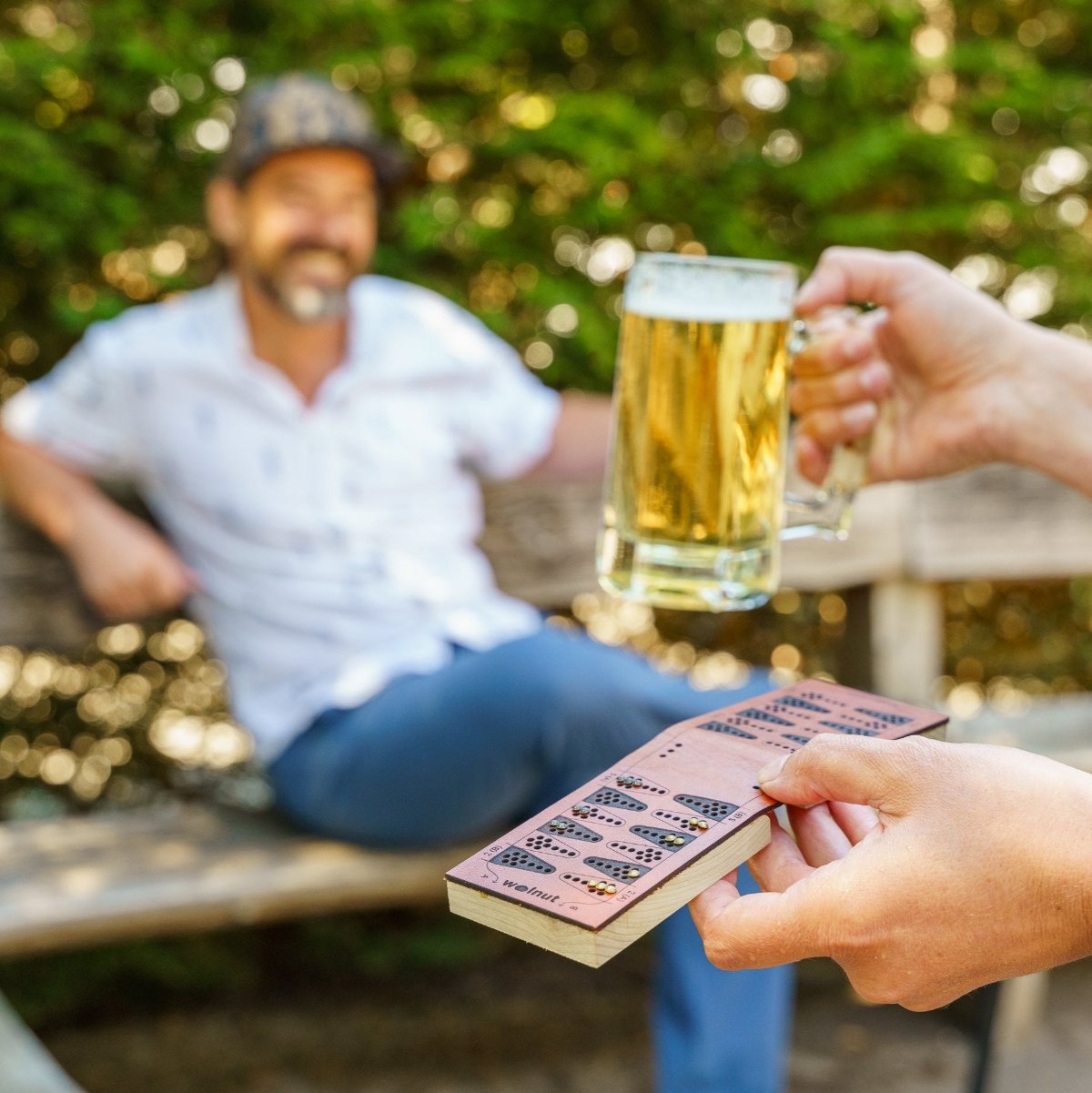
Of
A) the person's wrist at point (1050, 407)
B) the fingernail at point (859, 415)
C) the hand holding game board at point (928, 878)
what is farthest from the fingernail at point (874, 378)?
the hand holding game board at point (928, 878)

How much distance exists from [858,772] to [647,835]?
0.51 feet

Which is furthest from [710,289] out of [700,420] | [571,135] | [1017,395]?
[571,135]

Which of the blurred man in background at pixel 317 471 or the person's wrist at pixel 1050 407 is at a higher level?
the person's wrist at pixel 1050 407

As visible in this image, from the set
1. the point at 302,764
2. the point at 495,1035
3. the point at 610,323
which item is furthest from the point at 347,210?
the point at 495,1035

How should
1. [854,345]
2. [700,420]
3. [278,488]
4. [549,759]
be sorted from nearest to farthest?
[700,420]
[854,345]
[549,759]
[278,488]

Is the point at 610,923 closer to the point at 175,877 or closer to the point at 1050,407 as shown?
the point at 1050,407

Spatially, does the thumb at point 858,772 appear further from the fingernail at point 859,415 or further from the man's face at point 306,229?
the man's face at point 306,229

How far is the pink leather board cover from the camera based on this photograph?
2.93 feet

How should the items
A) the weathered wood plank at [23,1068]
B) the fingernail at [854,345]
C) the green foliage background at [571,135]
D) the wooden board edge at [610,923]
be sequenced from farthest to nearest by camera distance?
the green foliage background at [571,135] < the weathered wood plank at [23,1068] < the fingernail at [854,345] < the wooden board edge at [610,923]

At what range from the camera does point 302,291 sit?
273cm

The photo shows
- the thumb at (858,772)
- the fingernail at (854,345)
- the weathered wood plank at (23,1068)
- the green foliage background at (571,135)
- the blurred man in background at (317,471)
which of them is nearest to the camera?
the thumb at (858,772)

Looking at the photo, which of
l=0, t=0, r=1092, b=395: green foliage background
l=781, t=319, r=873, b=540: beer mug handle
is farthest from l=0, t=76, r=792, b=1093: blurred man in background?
l=781, t=319, r=873, b=540: beer mug handle

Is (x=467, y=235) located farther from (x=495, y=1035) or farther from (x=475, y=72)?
(x=495, y=1035)

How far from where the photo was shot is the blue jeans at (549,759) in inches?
89.9
